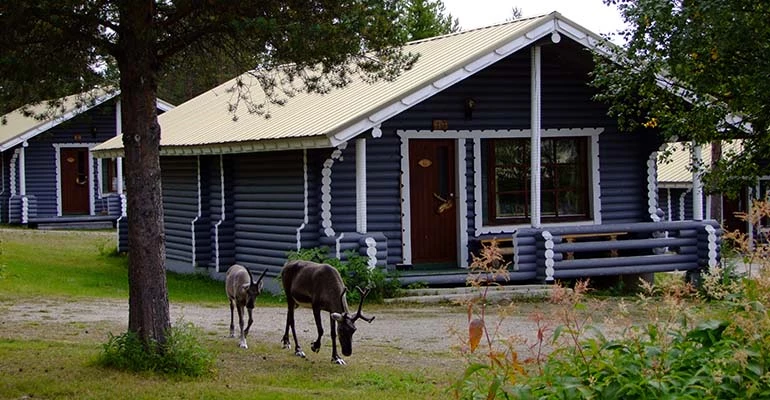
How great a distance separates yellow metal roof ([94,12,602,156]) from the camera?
54.5ft

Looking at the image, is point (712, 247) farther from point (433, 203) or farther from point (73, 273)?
point (73, 273)

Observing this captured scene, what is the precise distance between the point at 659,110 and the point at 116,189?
2525 centimetres

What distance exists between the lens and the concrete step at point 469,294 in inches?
679

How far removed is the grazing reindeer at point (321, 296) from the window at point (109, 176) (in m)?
26.7

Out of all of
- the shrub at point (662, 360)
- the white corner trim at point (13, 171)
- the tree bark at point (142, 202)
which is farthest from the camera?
the white corner trim at point (13, 171)

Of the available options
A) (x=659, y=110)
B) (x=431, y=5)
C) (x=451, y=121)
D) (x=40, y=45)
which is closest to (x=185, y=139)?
(x=451, y=121)

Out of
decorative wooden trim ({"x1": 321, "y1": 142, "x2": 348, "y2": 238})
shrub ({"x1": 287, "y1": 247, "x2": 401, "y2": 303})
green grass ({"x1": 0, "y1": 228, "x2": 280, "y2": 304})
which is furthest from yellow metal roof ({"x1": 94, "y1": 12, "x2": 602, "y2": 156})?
green grass ({"x1": 0, "y1": 228, "x2": 280, "y2": 304})

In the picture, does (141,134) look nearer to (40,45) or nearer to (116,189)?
(40,45)

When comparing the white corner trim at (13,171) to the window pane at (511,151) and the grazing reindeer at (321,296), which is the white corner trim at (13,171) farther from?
the grazing reindeer at (321,296)

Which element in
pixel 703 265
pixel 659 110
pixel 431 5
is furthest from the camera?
pixel 431 5

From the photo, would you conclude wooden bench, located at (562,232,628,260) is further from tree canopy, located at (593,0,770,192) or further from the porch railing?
tree canopy, located at (593,0,770,192)

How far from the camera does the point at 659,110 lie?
15812 mm

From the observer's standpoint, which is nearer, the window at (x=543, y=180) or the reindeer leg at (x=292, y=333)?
the reindeer leg at (x=292, y=333)

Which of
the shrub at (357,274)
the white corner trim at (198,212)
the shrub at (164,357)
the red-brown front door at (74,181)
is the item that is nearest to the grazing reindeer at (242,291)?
the shrub at (164,357)
